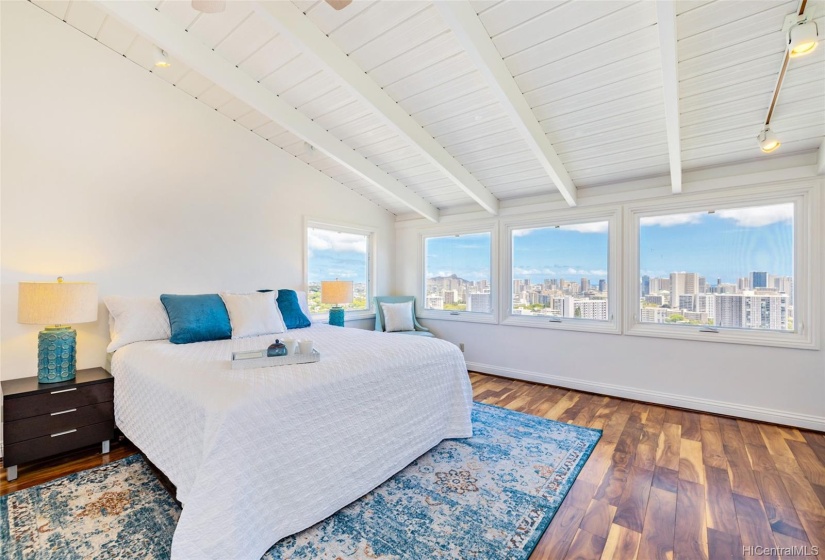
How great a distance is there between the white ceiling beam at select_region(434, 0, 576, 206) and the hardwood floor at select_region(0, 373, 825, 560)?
2.36 m

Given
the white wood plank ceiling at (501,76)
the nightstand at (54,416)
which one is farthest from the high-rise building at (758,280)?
the nightstand at (54,416)

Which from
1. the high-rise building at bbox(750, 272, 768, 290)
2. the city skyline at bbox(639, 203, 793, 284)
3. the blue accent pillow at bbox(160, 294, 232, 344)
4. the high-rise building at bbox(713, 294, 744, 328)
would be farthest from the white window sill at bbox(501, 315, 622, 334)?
the blue accent pillow at bbox(160, 294, 232, 344)

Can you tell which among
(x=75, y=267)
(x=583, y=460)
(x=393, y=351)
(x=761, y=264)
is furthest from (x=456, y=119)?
(x=75, y=267)

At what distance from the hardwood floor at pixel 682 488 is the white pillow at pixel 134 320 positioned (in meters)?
0.77

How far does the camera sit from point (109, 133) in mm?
2932

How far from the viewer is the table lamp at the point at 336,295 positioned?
4188 millimetres

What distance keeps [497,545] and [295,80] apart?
11.0ft

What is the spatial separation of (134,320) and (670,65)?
12.9ft

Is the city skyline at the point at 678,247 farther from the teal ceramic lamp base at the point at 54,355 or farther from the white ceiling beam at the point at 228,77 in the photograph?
the teal ceramic lamp base at the point at 54,355

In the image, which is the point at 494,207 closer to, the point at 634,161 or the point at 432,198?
the point at 432,198

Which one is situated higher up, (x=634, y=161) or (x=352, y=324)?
(x=634, y=161)

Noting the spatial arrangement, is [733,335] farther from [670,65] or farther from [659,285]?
[670,65]

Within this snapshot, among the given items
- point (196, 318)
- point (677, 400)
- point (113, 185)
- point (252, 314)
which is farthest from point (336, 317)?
point (677, 400)

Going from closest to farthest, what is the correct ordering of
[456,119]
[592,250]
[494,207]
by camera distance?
1. [456,119]
2. [592,250]
3. [494,207]
